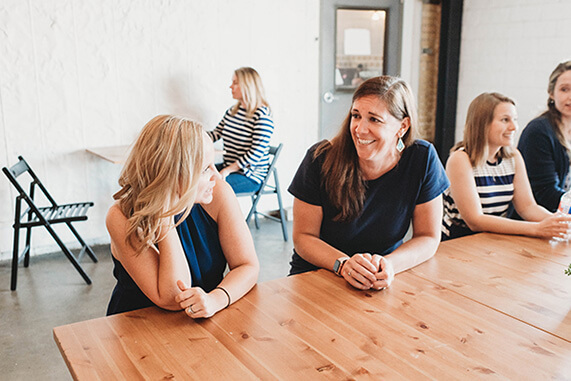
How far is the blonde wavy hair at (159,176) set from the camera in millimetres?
1593

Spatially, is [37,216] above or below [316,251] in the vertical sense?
below

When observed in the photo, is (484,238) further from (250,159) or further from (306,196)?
(250,159)

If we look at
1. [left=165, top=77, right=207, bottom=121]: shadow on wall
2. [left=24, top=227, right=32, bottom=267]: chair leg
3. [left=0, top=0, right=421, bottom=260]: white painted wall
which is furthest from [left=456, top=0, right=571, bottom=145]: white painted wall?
[left=24, top=227, right=32, bottom=267]: chair leg

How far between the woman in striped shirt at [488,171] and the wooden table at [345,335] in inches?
27.8

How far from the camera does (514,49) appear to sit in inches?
201

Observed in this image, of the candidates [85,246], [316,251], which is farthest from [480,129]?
[85,246]

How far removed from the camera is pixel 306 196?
2.06 metres

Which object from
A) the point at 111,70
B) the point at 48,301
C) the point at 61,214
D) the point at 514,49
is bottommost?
the point at 48,301

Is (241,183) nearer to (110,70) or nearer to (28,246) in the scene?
(110,70)

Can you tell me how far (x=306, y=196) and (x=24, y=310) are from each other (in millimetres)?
2135

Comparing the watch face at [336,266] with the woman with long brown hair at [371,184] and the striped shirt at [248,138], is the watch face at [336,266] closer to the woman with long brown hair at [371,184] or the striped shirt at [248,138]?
the woman with long brown hair at [371,184]

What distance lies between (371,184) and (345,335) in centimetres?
79

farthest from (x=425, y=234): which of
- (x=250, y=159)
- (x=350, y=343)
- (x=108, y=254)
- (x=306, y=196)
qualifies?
(x=108, y=254)

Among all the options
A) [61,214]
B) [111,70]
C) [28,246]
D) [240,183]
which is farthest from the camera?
[240,183]
